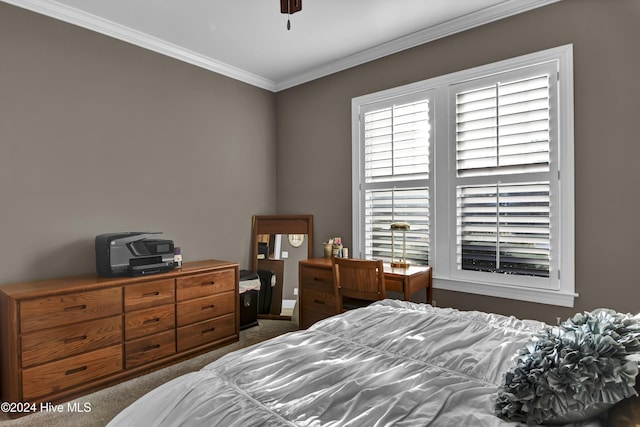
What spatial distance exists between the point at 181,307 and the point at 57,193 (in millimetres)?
1301

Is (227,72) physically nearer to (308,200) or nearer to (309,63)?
(309,63)

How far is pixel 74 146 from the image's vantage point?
2.77 meters

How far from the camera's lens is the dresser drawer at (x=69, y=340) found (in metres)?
2.15

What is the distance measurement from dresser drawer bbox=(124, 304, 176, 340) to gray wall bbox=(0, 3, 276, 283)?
0.65 metres

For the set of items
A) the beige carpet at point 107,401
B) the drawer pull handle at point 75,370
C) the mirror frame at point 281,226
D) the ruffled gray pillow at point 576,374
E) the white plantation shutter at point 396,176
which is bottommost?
the beige carpet at point 107,401

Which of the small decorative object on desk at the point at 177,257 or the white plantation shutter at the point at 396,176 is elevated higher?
the white plantation shutter at the point at 396,176

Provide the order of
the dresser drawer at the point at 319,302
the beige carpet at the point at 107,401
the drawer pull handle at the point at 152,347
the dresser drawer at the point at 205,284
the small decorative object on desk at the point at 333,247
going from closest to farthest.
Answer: the beige carpet at the point at 107,401 < the drawer pull handle at the point at 152,347 < the dresser drawer at the point at 205,284 < the dresser drawer at the point at 319,302 < the small decorative object on desk at the point at 333,247

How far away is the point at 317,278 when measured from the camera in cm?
334

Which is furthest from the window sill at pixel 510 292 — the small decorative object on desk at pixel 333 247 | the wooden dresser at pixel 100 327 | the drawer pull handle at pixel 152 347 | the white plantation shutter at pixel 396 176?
the drawer pull handle at pixel 152 347

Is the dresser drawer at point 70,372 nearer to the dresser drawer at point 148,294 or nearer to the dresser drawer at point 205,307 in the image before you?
the dresser drawer at point 148,294

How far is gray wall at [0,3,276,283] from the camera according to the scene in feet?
8.24

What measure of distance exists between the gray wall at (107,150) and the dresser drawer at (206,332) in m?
0.76

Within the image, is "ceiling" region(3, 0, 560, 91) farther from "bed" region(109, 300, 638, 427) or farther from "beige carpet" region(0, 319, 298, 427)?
"beige carpet" region(0, 319, 298, 427)

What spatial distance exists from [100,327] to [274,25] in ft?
8.90
